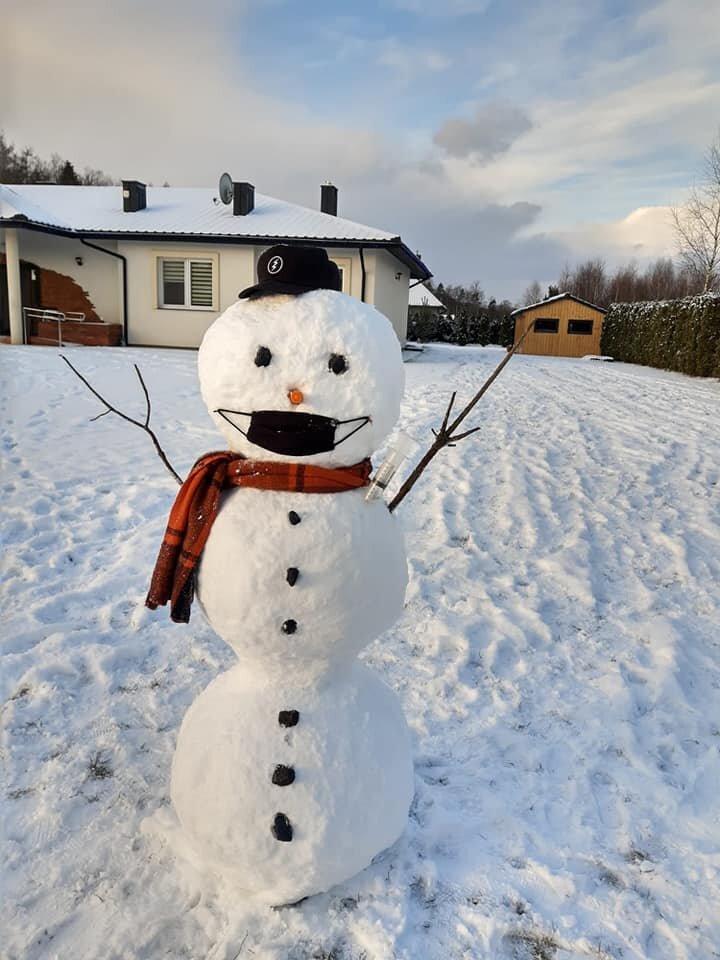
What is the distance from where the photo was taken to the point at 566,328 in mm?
27203

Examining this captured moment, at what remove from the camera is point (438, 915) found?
219 centimetres

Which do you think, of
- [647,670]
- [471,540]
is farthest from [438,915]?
[471,540]

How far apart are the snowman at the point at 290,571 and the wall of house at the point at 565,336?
1034 inches

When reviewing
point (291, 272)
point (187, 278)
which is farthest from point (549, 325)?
point (291, 272)

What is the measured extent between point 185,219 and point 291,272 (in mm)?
16354

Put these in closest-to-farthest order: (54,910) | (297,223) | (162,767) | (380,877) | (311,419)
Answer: (311,419) → (54,910) → (380,877) → (162,767) → (297,223)

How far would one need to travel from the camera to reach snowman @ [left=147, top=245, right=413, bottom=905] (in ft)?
6.38

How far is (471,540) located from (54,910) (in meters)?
3.78

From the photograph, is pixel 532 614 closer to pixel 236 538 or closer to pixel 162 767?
pixel 162 767

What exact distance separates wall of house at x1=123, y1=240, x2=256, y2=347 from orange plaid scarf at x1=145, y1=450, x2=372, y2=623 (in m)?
14.8

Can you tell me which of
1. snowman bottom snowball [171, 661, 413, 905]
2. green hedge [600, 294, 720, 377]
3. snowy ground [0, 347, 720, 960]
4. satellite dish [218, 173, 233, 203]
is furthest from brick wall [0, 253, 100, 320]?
snowman bottom snowball [171, 661, 413, 905]

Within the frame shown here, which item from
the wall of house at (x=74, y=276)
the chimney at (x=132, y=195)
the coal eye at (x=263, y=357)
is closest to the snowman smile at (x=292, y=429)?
the coal eye at (x=263, y=357)

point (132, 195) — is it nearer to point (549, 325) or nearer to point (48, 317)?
point (48, 317)

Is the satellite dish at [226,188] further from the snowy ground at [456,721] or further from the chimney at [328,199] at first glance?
the snowy ground at [456,721]
